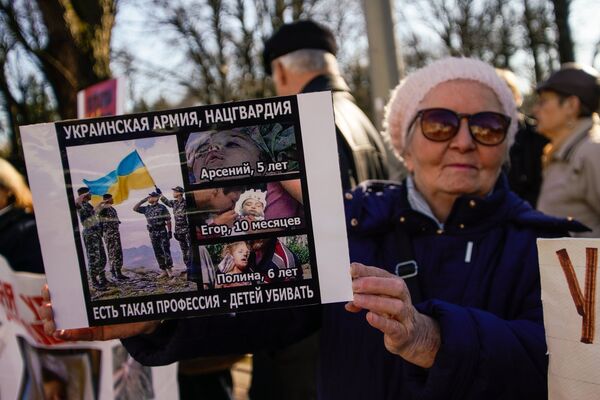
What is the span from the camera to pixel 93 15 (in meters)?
8.41

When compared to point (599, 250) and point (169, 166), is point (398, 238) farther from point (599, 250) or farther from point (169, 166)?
point (169, 166)

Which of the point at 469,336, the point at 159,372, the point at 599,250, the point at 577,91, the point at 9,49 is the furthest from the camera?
the point at 9,49

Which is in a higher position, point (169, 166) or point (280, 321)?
point (169, 166)

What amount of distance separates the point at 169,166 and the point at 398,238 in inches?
28.3

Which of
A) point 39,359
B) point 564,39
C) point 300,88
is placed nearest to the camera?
point 39,359

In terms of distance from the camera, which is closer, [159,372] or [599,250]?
[599,250]

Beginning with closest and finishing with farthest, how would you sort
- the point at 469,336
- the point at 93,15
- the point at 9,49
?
the point at 469,336, the point at 93,15, the point at 9,49

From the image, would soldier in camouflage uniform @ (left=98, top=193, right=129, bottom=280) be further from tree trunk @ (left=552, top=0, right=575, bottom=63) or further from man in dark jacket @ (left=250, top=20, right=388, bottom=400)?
tree trunk @ (left=552, top=0, right=575, bottom=63)

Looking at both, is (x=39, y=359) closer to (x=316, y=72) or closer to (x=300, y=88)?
(x=300, y=88)

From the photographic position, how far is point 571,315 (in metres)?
1.41

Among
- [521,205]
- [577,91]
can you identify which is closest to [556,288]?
[521,205]

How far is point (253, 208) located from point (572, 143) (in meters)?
2.80

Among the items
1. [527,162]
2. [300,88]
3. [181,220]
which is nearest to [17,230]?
[300,88]

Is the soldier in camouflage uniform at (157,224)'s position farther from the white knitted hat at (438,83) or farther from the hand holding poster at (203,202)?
the white knitted hat at (438,83)
